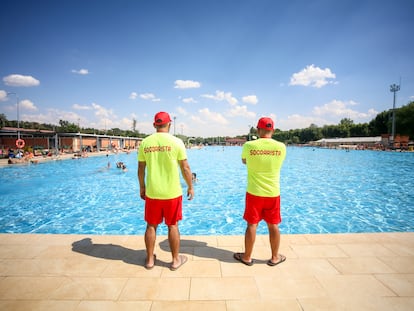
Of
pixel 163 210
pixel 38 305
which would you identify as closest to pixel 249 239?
pixel 163 210

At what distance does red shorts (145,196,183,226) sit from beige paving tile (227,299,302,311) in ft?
3.81

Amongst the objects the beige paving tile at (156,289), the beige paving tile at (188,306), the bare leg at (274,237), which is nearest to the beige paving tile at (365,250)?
the bare leg at (274,237)

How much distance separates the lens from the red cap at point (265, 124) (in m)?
3.01

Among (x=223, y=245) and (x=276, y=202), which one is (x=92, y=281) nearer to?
(x=223, y=245)

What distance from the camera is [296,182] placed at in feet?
47.6

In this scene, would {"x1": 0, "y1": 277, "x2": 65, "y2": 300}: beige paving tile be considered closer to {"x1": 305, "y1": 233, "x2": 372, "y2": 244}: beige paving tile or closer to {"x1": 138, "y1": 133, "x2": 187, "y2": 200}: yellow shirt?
{"x1": 138, "y1": 133, "x2": 187, "y2": 200}: yellow shirt

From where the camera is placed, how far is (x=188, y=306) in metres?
2.24

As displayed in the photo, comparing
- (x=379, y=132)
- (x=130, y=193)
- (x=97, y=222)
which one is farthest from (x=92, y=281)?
(x=379, y=132)

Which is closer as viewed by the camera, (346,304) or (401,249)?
(346,304)

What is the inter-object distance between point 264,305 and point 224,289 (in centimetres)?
48

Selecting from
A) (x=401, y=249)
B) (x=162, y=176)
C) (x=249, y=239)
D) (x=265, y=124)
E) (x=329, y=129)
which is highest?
(x=329, y=129)

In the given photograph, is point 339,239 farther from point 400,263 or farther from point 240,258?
point 240,258

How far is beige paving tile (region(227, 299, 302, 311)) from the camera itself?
2203mm

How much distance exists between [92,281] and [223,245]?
1.99 meters
